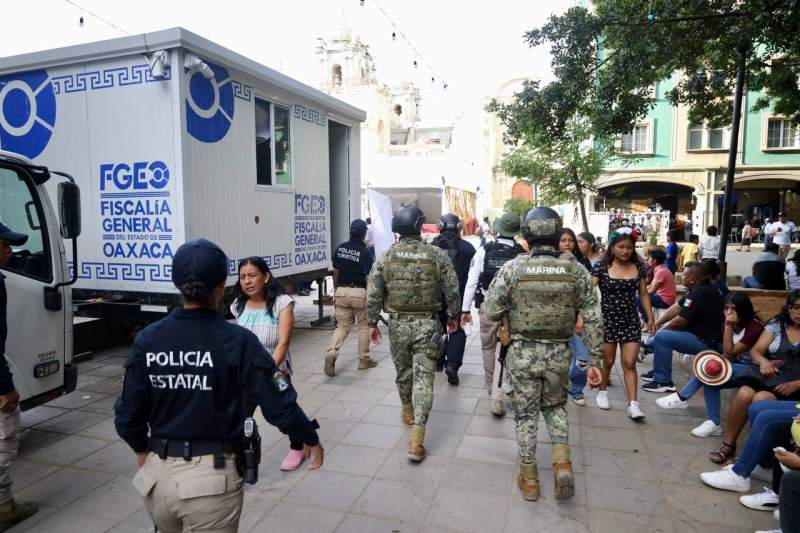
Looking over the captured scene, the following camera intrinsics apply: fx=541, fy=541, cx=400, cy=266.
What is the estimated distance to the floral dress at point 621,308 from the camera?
189 inches

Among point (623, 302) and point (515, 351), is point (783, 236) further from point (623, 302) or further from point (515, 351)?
point (515, 351)

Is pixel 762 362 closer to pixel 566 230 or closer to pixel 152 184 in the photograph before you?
pixel 566 230

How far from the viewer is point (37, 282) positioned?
3953mm

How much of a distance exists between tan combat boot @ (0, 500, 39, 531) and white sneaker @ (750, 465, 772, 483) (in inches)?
179

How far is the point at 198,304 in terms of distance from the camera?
197cm

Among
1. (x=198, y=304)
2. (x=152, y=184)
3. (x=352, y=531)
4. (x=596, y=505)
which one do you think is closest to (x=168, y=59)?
(x=152, y=184)

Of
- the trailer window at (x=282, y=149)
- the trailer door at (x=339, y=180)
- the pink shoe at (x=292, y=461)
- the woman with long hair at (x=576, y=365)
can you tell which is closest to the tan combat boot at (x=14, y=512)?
the pink shoe at (x=292, y=461)

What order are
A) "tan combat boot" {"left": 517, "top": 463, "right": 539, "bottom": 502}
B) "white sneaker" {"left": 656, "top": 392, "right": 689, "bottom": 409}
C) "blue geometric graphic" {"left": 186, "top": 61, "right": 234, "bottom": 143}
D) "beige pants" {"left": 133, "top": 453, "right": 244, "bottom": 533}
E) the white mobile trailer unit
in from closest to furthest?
1. "beige pants" {"left": 133, "top": 453, "right": 244, "bottom": 533}
2. "tan combat boot" {"left": 517, "top": 463, "right": 539, "bottom": 502}
3. "white sneaker" {"left": 656, "top": 392, "right": 689, "bottom": 409}
4. the white mobile trailer unit
5. "blue geometric graphic" {"left": 186, "top": 61, "right": 234, "bottom": 143}

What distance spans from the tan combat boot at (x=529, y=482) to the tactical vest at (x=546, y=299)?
808mm

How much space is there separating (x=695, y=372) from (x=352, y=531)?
2877 millimetres

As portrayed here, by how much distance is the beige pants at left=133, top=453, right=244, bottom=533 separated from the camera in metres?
1.90

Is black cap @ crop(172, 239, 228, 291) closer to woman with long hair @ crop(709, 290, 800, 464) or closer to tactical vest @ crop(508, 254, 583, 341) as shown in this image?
tactical vest @ crop(508, 254, 583, 341)

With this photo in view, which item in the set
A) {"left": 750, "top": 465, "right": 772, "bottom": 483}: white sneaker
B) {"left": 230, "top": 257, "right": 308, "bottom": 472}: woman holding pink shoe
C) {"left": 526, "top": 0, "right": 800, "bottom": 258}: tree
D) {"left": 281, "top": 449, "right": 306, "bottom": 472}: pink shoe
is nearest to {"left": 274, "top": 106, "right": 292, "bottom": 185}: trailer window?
{"left": 526, "top": 0, "right": 800, "bottom": 258}: tree

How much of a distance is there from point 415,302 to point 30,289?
2.77m
